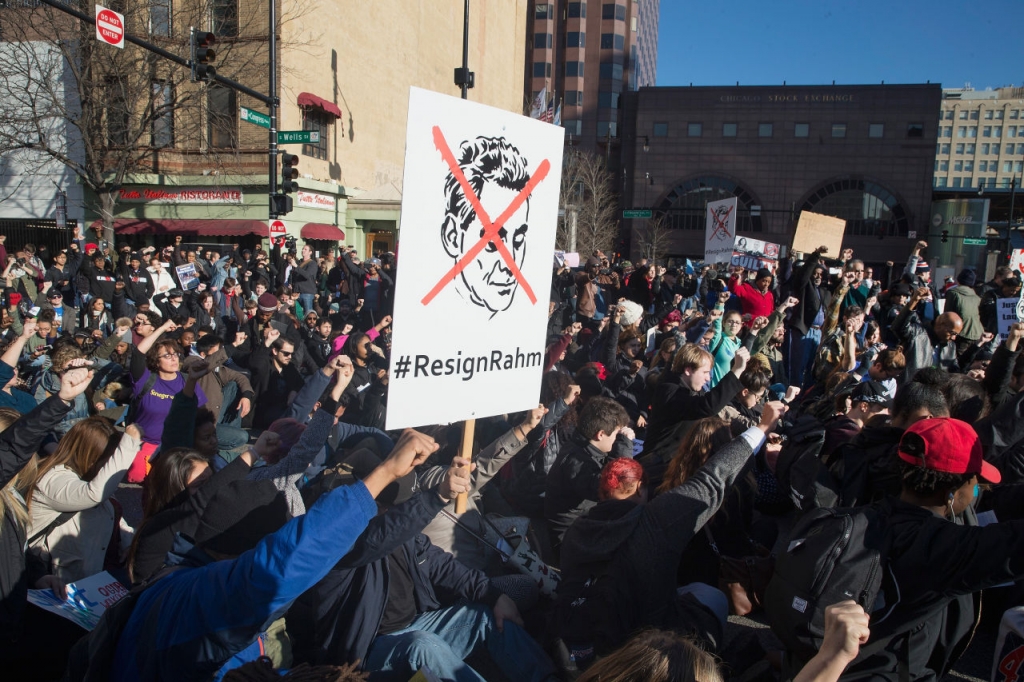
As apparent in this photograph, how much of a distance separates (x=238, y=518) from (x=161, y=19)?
2649cm

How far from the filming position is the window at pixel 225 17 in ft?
80.5

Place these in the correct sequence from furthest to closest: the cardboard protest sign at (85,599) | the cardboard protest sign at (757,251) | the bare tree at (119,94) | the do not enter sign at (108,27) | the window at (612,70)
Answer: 1. the window at (612,70)
2. the bare tree at (119,94)
3. the cardboard protest sign at (757,251)
4. the do not enter sign at (108,27)
5. the cardboard protest sign at (85,599)

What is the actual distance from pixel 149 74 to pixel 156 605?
2586 centimetres

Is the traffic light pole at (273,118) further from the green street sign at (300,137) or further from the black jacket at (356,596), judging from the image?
the black jacket at (356,596)

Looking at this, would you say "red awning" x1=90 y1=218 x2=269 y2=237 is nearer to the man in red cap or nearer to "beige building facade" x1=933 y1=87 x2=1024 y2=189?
the man in red cap

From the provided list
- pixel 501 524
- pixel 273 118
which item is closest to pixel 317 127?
pixel 273 118

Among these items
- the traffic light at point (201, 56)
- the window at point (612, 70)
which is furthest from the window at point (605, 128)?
the traffic light at point (201, 56)

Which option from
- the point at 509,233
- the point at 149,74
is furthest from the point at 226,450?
the point at 149,74

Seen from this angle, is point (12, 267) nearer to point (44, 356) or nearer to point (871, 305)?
point (44, 356)

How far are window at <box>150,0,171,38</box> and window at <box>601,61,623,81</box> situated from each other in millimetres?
55199

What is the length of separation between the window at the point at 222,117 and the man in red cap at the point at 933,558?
25961 mm

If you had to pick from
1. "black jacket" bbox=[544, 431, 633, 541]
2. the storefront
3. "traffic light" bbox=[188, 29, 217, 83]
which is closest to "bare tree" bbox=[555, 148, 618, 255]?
the storefront

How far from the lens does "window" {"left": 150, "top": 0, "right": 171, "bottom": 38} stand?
23562 millimetres

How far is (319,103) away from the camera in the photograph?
1019 inches
